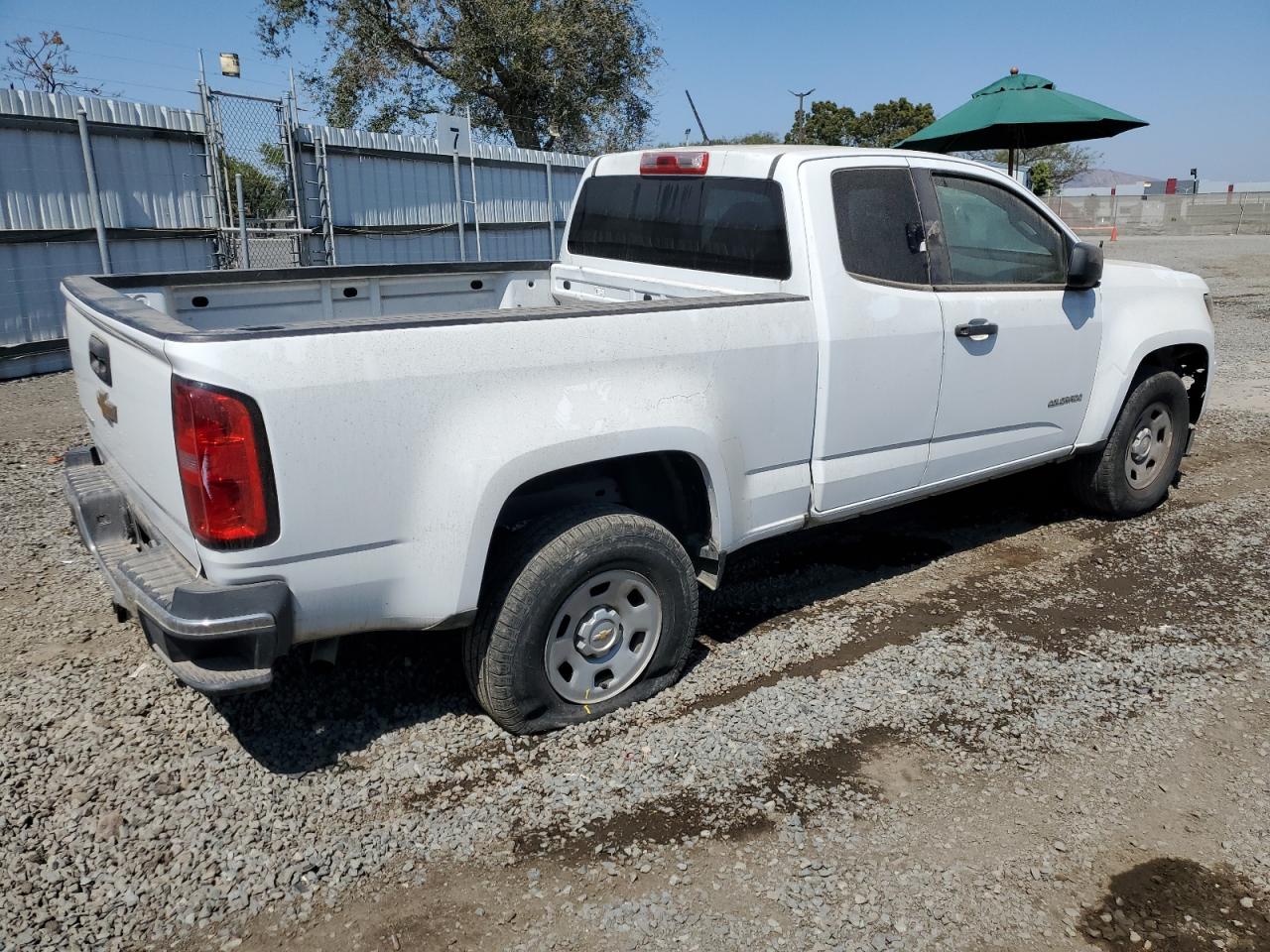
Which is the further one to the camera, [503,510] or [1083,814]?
[503,510]

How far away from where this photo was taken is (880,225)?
3990mm

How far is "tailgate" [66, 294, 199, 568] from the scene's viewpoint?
267 cm

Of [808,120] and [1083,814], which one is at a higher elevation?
[808,120]

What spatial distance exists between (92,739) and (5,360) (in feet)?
23.8

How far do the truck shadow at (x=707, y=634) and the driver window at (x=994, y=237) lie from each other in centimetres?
152

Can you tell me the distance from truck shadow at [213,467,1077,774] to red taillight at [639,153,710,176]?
1943mm

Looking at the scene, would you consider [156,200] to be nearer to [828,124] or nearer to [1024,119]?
[1024,119]

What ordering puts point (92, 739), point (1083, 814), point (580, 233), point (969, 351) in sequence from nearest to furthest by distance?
point (1083, 814) < point (92, 739) < point (969, 351) < point (580, 233)

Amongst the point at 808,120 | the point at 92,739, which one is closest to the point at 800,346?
the point at 92,739

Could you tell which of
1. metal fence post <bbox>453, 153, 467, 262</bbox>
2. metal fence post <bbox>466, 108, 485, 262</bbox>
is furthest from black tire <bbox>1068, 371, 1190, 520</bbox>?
metal fence post <bbox>466, 108, 485, 262</bbox>

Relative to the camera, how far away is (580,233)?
4984 mm

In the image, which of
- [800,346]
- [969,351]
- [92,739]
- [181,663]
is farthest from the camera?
[969,351]

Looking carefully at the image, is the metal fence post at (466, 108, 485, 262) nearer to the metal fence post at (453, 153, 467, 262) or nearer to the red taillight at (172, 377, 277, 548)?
the metal fence post at (453, 153, 467, 262)

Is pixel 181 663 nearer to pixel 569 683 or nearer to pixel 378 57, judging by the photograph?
pixel 569 683
